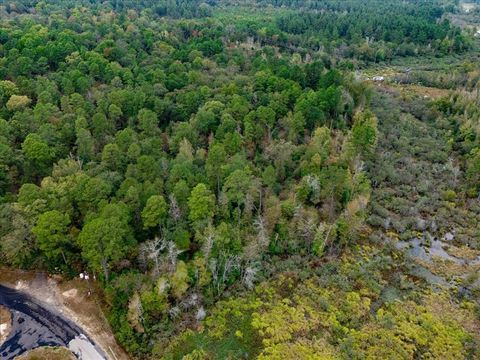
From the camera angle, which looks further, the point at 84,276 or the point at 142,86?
the point at 142,86

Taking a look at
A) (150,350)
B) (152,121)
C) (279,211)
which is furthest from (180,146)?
(150,350)

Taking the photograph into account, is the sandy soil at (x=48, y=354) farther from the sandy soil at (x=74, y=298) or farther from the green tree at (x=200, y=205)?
the green tree at (x=200, y=205)

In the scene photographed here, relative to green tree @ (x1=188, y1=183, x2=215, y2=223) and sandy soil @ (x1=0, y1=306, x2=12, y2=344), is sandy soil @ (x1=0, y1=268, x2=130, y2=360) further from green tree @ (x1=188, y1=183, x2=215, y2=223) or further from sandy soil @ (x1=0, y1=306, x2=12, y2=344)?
green tree @ (x1=188, y1=183, x2=215, y2=223)

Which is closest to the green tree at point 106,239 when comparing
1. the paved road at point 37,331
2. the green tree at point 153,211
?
the green tree at point 153,211

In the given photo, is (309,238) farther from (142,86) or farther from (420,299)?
(142,86)

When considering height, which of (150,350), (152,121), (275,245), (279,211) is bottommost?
(150,350)
